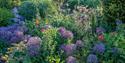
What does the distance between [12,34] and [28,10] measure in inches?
89.4

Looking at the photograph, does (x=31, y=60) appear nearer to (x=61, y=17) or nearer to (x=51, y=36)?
(x=51, y=36)

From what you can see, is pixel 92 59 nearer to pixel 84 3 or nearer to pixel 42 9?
pixel 42 9

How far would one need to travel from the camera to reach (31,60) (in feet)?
18.0

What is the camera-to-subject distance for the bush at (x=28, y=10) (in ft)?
28.0

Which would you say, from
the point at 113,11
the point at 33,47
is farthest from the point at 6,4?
the point at 33,47

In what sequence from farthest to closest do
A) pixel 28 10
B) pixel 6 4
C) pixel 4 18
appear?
pixel 6 4
pixel 28 10
pixel 4 18

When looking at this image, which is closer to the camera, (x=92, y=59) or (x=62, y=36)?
(x=92, y=59)

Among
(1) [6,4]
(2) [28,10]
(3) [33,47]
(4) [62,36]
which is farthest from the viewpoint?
(1) [6,4]

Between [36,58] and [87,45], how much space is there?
36.2 inches

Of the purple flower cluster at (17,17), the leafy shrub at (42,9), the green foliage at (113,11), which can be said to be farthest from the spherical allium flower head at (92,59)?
the leafy shrub at (42,9)

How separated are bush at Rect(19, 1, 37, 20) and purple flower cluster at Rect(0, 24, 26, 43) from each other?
1.59 metres

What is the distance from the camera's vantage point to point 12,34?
21.1ft

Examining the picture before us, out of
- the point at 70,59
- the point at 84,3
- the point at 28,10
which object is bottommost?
the point at 84,3

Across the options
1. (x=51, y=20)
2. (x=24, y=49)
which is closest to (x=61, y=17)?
(x=51, y=20)
